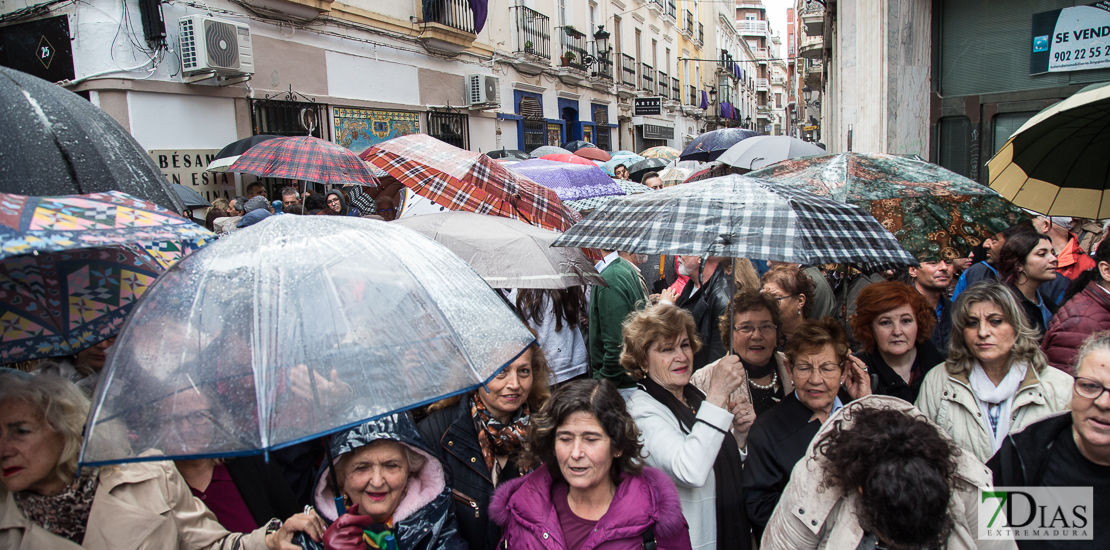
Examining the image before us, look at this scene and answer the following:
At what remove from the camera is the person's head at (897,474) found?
6.31ft

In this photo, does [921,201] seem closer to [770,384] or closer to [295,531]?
[770,384]

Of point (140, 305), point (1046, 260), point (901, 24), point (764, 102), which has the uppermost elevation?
point (764, 102)

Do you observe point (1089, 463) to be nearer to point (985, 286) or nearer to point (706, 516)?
point (985, 286)

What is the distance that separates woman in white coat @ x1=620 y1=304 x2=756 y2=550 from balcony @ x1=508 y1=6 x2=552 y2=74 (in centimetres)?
1604

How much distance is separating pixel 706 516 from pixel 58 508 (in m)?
2.22

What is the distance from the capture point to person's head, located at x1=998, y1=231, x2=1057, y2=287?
3922mm

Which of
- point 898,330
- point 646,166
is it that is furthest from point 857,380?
point 646,166

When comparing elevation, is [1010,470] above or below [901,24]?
below

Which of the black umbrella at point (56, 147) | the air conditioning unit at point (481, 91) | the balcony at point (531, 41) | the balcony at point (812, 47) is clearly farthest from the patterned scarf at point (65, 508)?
the balcony at point (812, 47)

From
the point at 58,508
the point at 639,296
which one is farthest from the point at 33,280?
the point at 639,296

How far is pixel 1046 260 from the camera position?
3908 millimetres

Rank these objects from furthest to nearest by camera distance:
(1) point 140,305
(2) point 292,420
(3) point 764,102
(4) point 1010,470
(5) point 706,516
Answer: (3) point 764,102 → (5) point 706,516 → (4) point 1010,470 → (1) point 140,305 → (2) point 292,420

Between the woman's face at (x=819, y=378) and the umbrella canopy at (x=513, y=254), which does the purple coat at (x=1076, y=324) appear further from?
the umbrella canopy at (x=513, y=254)

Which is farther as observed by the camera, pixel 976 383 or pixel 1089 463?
pixel 976 383
